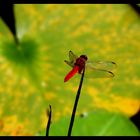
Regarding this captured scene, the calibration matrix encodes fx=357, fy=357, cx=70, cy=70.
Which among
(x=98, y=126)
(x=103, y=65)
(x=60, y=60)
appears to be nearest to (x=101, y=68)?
(x=103, y=65)

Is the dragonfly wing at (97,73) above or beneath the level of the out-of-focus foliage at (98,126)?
above

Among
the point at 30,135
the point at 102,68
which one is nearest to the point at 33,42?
the point at 30,135

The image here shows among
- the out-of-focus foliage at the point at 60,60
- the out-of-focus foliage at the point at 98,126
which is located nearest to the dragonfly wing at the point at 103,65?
the out-of-focus foliage at the point at 98,126

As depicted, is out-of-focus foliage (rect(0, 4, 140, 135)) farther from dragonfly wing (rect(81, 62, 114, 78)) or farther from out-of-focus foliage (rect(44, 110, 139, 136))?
dragonfly wing (rect(81, 62, 114, 78))

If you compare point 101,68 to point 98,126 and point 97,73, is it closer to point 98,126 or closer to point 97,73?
point 97,73

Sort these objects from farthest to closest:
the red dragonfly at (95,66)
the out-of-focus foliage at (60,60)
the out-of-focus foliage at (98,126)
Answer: the out-of-focus foliage at (60,60) → the out-of-focus foliage at (98,126) → the red dragonfly at (95,66)

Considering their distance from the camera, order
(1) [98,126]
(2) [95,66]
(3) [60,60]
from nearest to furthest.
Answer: (2) [95,66] < (1) [98,126] < (3) [60,60]

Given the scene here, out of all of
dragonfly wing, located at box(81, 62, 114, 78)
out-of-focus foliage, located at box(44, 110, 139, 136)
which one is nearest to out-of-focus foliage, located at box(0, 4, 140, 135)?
out-of-focus foliage, located at box(44, 110, 139, 136)

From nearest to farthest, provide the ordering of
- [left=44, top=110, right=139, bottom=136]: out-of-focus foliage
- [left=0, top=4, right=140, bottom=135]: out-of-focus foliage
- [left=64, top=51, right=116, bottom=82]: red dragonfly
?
[left=64, top=51, right=116, bottom=82]: red dragonfly → [left=44, top=110, right=139, bottom=136]: out-of-focus foliage → [left=0, top=4, right=140, bottom=135]: out-of-focus foliage

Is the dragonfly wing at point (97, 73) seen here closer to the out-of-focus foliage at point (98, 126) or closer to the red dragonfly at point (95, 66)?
the red dragonfly at point (95, 66)
